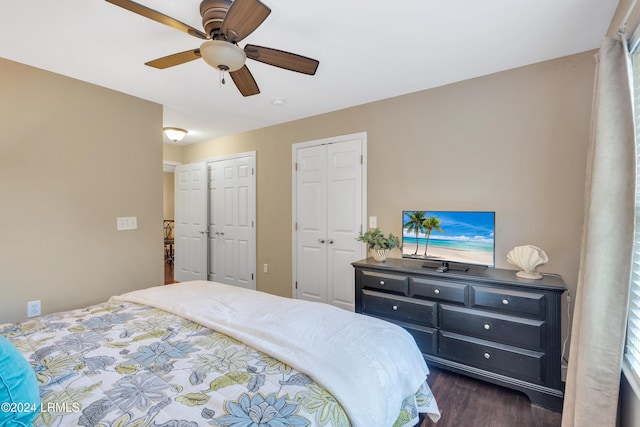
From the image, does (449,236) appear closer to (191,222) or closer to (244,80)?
(244,80)

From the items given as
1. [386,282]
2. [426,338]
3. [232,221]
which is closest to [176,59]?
[386,282]

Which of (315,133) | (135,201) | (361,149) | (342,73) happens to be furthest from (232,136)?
(342,73)

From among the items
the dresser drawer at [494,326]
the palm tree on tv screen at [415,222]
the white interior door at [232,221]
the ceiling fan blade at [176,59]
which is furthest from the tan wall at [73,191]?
the dresser drawer at [494,326]

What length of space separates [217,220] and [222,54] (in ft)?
11.0

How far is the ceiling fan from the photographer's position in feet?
4.50

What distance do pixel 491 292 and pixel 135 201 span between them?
3297mm

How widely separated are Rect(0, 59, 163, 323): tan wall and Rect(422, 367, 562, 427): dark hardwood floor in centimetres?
290

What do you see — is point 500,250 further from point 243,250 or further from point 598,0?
point 243,250

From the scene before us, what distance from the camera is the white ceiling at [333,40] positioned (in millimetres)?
1717

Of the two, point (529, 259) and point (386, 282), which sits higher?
point (529, 259)

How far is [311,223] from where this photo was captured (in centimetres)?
360

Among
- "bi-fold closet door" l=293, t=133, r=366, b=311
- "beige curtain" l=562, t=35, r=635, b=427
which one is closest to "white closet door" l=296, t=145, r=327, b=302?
"bi-fold closet door" l=293, t=133, r=366, b=311

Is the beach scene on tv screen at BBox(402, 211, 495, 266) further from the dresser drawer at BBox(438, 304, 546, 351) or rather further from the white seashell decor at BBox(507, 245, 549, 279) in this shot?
the dresser drawer at BBox(438, 304, 546, 351)

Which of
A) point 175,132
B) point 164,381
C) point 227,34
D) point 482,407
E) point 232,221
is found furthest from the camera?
point 232,221
